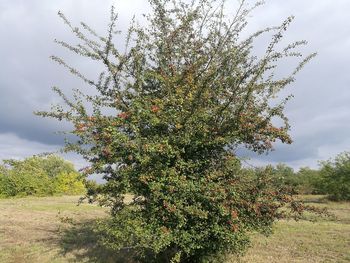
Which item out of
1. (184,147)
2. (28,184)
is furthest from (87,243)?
(28,184)

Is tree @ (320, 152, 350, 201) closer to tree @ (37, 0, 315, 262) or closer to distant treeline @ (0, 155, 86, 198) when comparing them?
distant treeline @ (0, 155, 86, 198)

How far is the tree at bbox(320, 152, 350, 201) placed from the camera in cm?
4569

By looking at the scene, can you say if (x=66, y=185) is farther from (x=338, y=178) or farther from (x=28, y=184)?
(x=338, y=178)

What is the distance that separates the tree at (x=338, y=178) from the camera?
45688mm

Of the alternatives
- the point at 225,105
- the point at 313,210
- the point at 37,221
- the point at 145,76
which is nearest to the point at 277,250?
the point at 313,210

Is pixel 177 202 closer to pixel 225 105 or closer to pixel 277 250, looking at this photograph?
pixel 225 105

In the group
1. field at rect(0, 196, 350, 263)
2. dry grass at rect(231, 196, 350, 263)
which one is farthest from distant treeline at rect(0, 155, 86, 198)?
dry grass at rect(231, 196, 350, 263)

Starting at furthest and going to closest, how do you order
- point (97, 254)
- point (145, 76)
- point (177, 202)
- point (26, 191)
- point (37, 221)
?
point (26, 191) < point (37, 221) < point (97, 254) < point (145, 76) < point (177, 202)

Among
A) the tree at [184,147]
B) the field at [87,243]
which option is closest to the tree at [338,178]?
the field at [87,243]

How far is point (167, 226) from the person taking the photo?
1147cm

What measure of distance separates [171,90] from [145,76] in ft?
3.75

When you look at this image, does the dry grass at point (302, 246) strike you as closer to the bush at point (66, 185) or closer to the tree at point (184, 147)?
the tree at point (184, 147)

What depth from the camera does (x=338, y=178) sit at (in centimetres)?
4669

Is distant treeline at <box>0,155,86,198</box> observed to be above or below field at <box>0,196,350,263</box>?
above
